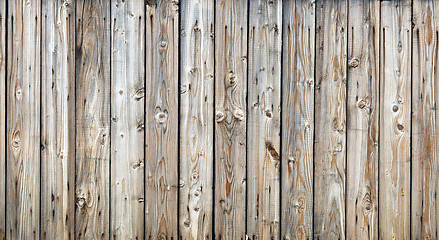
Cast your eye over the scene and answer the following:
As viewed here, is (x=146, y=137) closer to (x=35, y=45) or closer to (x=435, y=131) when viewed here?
(x=35, y=45)

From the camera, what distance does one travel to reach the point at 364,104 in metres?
1.68

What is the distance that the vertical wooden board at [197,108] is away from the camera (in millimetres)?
1660

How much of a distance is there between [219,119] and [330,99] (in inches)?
23.7

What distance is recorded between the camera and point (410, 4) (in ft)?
5.55

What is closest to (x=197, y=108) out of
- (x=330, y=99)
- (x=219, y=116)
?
(x=219, y=116)

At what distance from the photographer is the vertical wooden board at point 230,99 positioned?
1660 millimetres

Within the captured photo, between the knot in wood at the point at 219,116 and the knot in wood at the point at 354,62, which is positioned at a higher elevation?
the knot in wood at the point at 354,62

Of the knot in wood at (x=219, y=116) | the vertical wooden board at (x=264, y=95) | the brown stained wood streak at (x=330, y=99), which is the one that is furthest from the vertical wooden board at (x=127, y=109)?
the brown stained wood streak at (x=330, y=99)

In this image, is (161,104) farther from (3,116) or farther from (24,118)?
(3,116)

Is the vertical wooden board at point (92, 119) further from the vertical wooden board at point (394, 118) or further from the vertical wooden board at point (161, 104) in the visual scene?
the vertical wooden board at point (394, 118)

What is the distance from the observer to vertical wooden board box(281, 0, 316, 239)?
167cm

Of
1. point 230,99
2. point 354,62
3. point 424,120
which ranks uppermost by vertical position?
point 354,62

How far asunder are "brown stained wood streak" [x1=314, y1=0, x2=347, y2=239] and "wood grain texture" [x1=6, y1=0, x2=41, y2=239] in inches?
59.5

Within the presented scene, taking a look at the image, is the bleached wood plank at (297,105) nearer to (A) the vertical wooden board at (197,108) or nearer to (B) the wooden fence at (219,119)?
(B) the wooden fence at (219,119)
